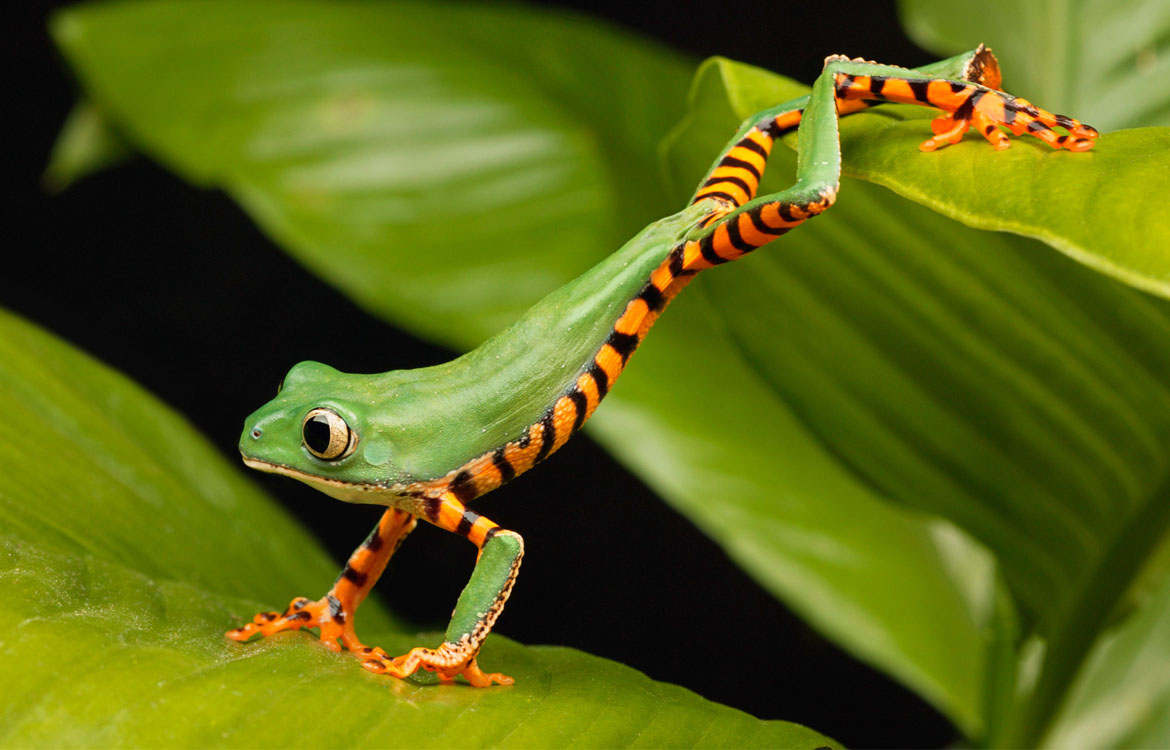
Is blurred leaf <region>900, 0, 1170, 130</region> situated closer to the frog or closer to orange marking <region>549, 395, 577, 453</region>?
the frog

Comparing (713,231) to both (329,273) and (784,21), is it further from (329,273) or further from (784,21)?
(784,21)

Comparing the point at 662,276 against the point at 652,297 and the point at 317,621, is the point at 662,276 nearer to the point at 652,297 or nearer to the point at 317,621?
the point at 652,297

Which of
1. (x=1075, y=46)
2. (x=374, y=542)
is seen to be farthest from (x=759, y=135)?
(x=1075, y=46)

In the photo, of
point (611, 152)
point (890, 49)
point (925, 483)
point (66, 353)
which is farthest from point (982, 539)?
point (890, 49)

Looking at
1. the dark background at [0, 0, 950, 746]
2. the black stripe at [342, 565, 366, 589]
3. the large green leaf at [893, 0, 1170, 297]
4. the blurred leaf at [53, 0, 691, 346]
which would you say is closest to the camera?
the black stripe at [342, 565, 366, 589]

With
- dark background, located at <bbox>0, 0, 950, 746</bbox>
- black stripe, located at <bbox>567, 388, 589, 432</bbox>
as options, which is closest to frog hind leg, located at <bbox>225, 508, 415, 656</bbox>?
Answer: black stripe, located at <bbox>567, 388, 589, 432</bbox>

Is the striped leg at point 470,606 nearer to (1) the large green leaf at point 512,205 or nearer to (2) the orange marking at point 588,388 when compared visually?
(2) the orange marking at point 588,388
